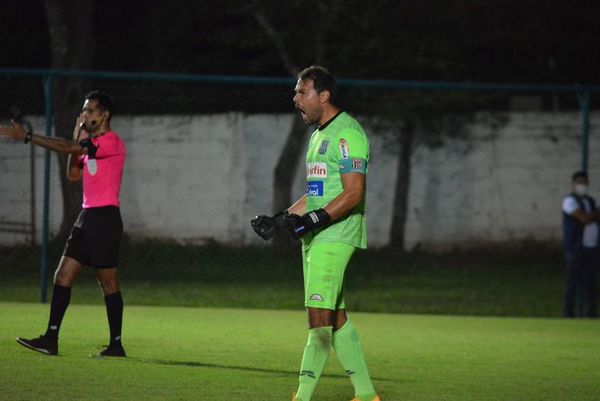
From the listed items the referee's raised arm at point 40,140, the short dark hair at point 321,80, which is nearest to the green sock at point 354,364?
the short dark hair at point 321,80

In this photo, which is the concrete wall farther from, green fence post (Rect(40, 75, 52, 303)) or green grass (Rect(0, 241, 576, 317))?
green fence post (Rect(40, 75, 52, 303))

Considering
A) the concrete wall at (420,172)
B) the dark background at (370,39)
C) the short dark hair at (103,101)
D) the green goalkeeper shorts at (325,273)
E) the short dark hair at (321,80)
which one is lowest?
the green goalkeeper shorts at (325,273)

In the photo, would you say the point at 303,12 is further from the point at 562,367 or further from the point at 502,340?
the point at 562,367

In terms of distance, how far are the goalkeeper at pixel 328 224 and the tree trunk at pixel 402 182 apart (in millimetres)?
15519

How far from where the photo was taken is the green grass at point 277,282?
1747cm

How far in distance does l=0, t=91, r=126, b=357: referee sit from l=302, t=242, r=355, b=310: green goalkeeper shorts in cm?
302

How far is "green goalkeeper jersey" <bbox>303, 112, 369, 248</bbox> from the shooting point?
834 centimetres

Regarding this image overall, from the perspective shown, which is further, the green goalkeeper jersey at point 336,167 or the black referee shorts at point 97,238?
→ the black referee shorts at point 97,238

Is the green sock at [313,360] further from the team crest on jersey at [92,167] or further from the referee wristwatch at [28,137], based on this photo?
the team crest on jersey at [92,167]

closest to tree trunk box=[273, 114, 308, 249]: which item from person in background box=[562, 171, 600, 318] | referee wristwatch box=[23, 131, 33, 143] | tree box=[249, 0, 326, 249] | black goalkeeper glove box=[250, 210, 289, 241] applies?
tree box=[249, 0, 326, 249]

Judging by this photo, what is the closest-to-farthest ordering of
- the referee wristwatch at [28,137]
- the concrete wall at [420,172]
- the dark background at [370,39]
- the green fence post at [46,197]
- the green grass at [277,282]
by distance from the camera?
the referee wristwatch at [28,137] < the green fence post at [46,197] < the green grass at [277,282] < the dark background at [370,39] < the concrete wall at [420,172]

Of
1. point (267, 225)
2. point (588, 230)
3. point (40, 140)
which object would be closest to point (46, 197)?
point (40, 140)

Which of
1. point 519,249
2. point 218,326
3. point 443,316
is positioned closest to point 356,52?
point 519,249

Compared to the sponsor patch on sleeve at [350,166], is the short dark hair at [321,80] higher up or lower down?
higher up
